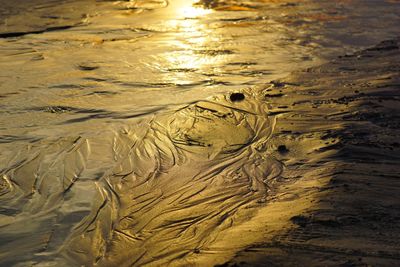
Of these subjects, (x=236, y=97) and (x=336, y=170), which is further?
(x=236, y=97)

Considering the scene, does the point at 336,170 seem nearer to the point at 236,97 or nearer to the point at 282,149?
the point at 282,149

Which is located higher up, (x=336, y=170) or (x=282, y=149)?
(x=282, y=149)

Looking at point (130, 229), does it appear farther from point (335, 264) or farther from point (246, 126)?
point (246, 126)

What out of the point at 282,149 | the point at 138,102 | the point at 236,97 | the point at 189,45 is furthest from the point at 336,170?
the point at 189,45

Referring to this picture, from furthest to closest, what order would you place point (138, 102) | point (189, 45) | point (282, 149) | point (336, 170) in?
1. point (189, 45)
2. point (138, 102)
3. point (282, 149)
4. point (336, 170)

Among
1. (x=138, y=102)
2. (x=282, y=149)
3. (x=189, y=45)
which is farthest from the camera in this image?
(x=189, y=45)

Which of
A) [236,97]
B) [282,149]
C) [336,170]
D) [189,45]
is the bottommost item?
[336,170]

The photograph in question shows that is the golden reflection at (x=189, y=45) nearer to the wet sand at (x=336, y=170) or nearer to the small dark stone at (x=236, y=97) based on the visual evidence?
the small dark stone at (x=236, y=97)

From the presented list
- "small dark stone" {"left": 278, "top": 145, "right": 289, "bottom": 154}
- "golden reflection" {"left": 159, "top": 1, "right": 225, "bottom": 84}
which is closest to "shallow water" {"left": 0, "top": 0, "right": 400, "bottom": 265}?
"golden reflection" {"left": 159, "top": 1, "right": 225, "bottom": 84}
